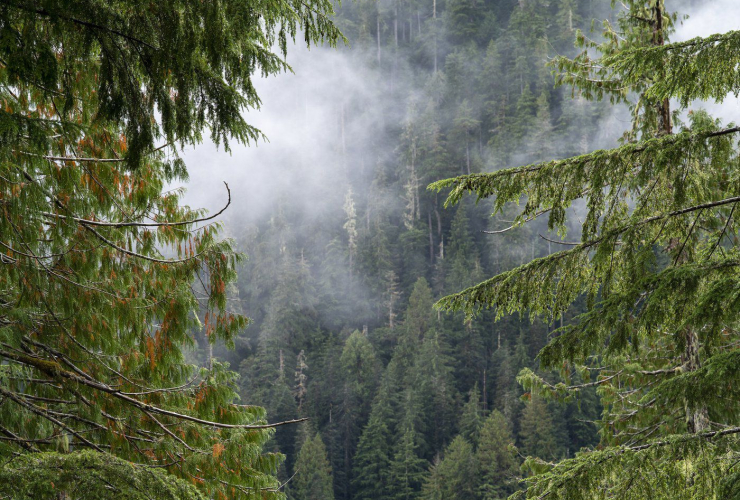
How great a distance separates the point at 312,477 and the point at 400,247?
35.7m

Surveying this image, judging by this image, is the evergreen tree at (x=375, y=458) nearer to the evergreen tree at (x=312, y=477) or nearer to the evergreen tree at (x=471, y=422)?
the evergreen tree at (x=312, y=477)

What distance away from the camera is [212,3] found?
2.46 m

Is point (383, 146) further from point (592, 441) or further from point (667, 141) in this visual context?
point (667, 141)

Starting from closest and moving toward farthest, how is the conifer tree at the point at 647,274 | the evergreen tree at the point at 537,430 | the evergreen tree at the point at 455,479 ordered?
the conifer tree at the point at 647,274
the evergreen tree at the point at 455,479
the evergreen tree at the point at 537,430

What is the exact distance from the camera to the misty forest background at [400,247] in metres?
45.2

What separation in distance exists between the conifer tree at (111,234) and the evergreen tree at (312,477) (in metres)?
38.4

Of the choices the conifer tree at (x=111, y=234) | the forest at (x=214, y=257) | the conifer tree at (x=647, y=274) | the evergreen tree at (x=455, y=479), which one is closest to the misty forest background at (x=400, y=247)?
the evergreen tree at (x=455, y=479)

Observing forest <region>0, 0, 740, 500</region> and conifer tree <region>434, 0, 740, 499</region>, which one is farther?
conifer tree <region>434, 0, 740, 499</region>

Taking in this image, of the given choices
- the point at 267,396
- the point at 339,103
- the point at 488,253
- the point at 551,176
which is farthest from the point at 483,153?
the point at 551,176

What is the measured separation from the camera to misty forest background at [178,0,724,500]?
4516 cm

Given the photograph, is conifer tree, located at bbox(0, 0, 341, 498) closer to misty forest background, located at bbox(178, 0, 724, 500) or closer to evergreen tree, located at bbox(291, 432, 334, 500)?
misty forest background, located at bbox(178, 0, 724, 500)

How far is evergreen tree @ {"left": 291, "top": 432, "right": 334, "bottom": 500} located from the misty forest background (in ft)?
0.38

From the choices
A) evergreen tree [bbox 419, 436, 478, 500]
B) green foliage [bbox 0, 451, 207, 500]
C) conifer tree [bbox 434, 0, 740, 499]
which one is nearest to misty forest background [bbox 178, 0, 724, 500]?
evergreen tree [bbox 419, 436, 478, 500]

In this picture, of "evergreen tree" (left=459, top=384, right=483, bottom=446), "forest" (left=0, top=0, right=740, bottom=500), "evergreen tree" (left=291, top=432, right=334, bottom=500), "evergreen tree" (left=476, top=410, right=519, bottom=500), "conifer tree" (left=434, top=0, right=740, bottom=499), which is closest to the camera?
"forest" (left=0, top=0, right=740, bottom=500)
